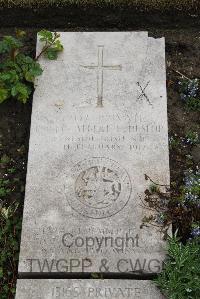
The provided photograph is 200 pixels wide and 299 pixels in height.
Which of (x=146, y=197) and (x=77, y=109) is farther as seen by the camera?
(x=77, y=109)

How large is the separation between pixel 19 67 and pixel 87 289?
2.10 meters

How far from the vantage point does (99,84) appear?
500cm

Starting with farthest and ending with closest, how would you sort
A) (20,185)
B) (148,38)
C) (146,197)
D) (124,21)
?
(124,21) < (148,38) < (20,185) < (146,197)

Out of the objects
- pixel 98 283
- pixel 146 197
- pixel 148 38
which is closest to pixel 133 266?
pixel 98 283

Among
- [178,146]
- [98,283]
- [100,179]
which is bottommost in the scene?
[98,283]

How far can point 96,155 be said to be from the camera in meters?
4.65

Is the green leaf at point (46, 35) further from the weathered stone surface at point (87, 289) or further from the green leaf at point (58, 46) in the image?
the weathered stone surface at point (87, 289)

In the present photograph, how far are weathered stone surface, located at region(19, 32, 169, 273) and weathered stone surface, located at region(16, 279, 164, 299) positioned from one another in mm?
99

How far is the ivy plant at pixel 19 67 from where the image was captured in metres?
4.94

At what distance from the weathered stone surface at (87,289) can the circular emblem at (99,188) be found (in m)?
0.55

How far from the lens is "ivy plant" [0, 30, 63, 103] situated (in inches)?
195

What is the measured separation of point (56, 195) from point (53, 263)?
0.56 metres

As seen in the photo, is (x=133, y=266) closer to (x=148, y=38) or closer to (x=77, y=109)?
(x=77, y=109)

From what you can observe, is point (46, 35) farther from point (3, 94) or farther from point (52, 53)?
point (3, 94)
